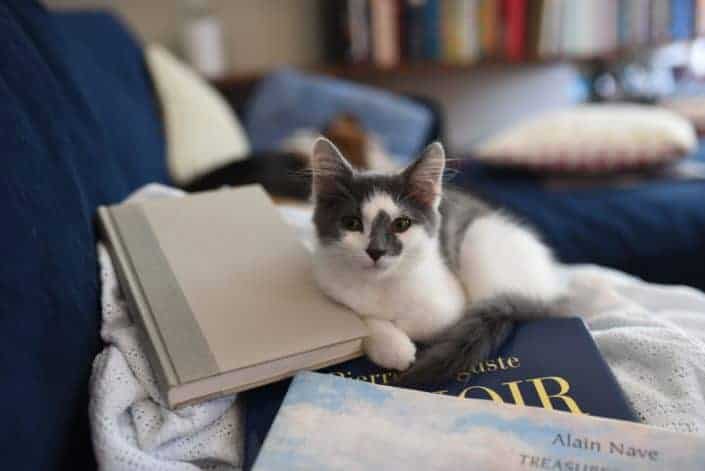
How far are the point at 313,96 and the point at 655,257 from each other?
121 cm

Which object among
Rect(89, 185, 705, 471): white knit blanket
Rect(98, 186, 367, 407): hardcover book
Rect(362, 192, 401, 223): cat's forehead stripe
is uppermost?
Rect(362, 192, 401, 223): cat's forehead stripe

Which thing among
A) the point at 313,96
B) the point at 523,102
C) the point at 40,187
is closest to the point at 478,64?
the point at 523,102

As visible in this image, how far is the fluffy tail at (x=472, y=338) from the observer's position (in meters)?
0.72

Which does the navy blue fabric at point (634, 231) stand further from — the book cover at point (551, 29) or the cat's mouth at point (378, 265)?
the book cover at point (551, 29)

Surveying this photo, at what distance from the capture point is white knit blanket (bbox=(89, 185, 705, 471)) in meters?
→ 0.65

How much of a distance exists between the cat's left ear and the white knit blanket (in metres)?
0.31

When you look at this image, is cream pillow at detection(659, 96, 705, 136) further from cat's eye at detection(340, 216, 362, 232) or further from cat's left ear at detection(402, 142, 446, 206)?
cat's eye at detection(340, 216, 362, 232)

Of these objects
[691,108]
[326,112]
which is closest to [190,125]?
[326,112]

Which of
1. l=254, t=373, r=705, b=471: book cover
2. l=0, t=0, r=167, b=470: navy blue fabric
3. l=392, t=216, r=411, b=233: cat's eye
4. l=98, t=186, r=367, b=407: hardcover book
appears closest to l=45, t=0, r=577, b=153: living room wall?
l=0, t=0, r=167, b=470: navy blue fabric

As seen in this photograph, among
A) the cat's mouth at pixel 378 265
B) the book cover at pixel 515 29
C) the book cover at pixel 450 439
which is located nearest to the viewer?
the book cover at pixel 450 439

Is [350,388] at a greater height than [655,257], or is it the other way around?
[350,388]

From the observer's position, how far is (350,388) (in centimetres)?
67

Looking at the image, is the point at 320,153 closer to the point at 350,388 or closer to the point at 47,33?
the point at 350,388

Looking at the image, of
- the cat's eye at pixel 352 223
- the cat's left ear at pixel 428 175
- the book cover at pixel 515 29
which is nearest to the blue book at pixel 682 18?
the book cover at pixel 515 29
